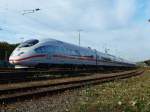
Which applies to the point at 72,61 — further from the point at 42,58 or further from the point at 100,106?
the point at 100,106

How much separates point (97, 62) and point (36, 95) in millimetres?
37608

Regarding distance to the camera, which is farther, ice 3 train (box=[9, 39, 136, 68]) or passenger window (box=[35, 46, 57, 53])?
passenger window (box=[35, 46, 57, 53])

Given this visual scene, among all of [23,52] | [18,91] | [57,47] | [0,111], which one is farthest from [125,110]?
[57,47]

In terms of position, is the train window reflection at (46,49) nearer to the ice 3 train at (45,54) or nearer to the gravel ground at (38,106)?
the ice 3 train at (45,54)

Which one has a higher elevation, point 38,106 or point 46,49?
point 46,49

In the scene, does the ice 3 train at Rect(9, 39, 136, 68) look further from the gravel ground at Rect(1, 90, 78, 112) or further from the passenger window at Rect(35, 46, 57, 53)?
the gravel ground at Rect(1, 90, 78, 112)

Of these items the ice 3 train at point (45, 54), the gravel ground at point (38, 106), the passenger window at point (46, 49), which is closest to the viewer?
the gravel ground at point (38, 106)

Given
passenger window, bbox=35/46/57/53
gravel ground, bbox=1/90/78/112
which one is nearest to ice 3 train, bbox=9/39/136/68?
passenger window, bbox=35/46/57/53

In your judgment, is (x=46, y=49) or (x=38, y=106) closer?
(x=38, y=106)

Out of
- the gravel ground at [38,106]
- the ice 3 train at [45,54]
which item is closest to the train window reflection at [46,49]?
the ice 3 train at [45,54]

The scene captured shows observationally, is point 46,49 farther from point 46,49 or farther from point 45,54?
point 45,54

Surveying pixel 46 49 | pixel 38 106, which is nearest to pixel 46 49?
pixel 46 49

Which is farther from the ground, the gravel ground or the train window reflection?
the train window reflection

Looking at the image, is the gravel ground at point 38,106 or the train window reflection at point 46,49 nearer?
the gravel ground at point 38,106
